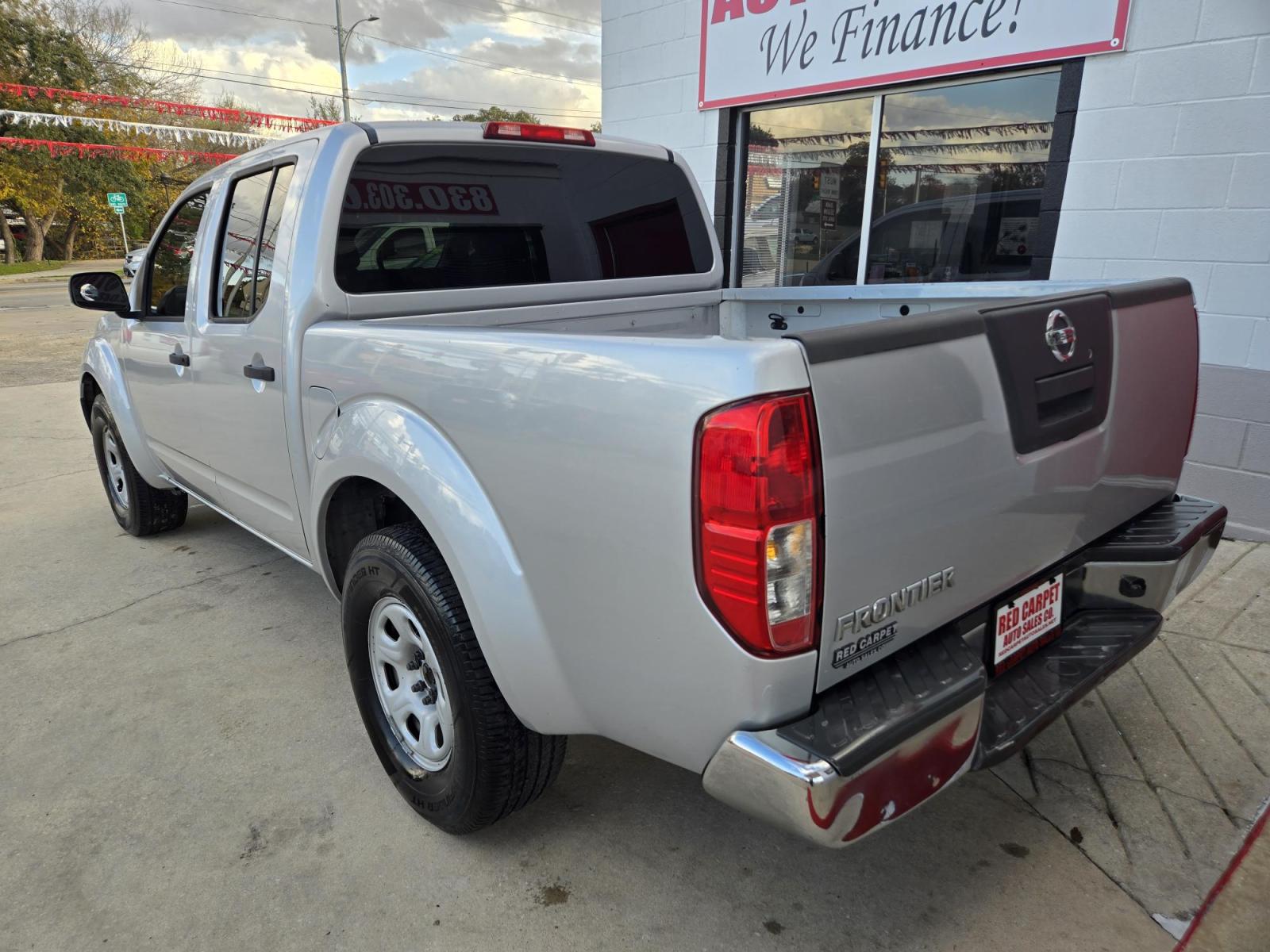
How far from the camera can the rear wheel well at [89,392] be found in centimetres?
481

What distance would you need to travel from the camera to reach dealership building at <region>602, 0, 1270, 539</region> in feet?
14.2

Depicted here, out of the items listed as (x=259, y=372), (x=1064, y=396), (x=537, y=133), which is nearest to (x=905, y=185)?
(x=537, y=133)

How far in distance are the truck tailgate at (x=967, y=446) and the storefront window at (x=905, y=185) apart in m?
3.53

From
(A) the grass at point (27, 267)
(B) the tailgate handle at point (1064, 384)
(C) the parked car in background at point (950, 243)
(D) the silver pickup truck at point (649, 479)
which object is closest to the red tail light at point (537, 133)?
(D) the silver pickup truck at point (649, 479)

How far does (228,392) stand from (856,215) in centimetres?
473

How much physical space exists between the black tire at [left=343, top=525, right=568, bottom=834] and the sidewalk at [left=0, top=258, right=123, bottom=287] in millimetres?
27554

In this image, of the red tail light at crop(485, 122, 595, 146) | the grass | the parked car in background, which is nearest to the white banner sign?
the parked car in background

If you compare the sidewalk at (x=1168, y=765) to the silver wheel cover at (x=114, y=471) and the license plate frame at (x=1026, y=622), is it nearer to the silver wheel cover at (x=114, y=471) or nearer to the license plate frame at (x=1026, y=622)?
the license plate frame at (x=1026, y=622)

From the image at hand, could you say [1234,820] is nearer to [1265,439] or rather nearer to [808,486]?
[808,486]

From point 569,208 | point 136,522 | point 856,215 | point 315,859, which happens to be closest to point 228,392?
point 569,208

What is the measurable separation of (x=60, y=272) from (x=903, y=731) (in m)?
40.5

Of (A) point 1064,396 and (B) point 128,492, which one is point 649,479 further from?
(B) point 128,492

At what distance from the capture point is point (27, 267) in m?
34.5

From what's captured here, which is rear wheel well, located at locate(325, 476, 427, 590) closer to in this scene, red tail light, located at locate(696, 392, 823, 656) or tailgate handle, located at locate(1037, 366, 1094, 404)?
red tail light, located at locate(696, 392, 823, 656)
